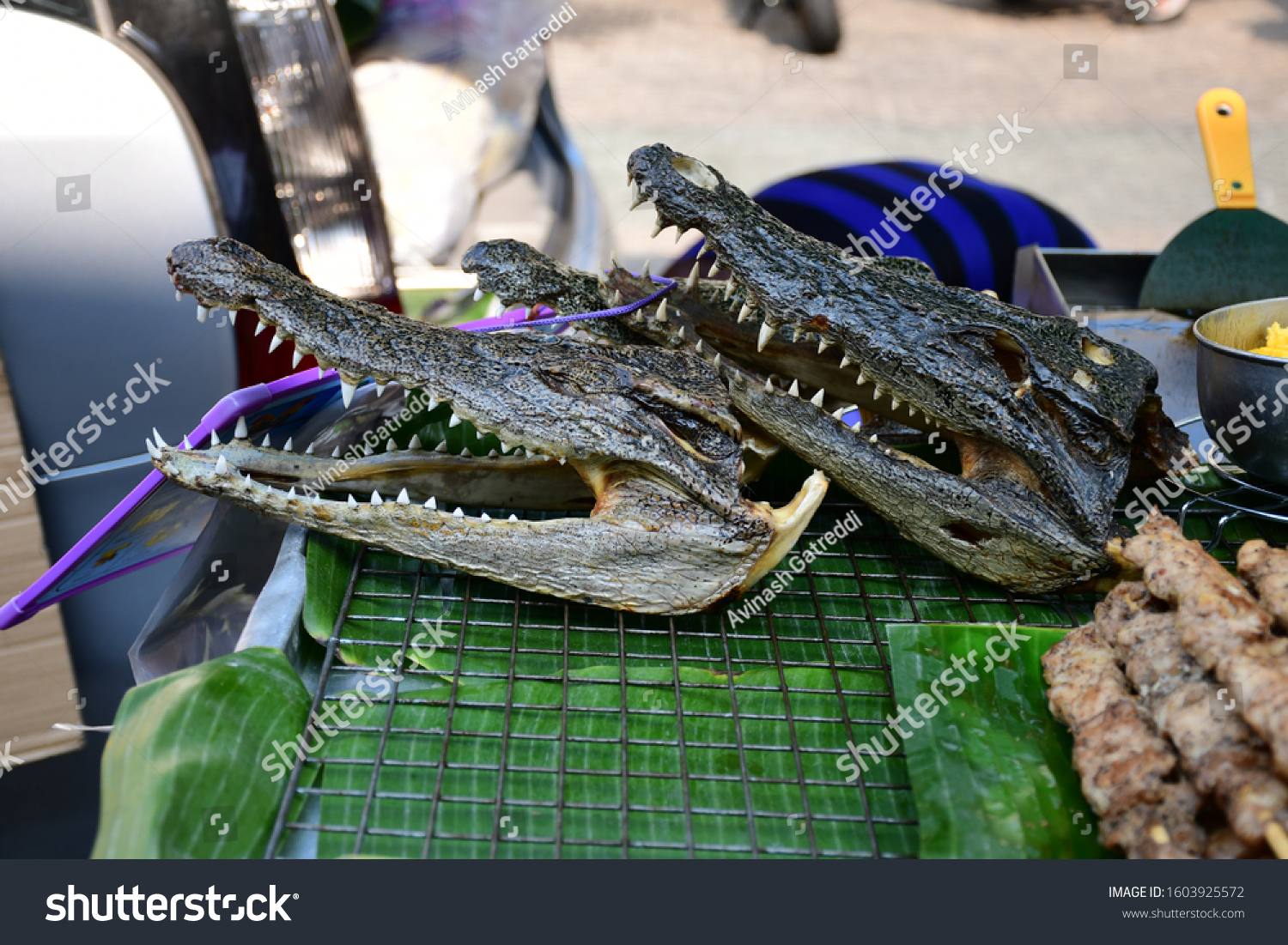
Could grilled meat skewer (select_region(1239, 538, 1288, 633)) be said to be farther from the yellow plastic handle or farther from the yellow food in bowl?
the yellow plastic handle

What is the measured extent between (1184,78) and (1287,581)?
6231mm

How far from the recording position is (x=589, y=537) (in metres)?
1.82

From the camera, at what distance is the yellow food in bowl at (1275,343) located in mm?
2120

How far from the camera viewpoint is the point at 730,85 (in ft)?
19.9

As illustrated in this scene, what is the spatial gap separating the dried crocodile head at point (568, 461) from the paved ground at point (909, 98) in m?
3.96

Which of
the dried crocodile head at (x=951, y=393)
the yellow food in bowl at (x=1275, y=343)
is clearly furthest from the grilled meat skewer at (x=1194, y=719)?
the yellow food in bowl at (x=1275, y=343)

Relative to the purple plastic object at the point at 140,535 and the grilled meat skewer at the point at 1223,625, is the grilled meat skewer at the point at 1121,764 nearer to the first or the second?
the grilled meat skewer at the point at 1223,625

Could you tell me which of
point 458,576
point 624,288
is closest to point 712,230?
point 624,288

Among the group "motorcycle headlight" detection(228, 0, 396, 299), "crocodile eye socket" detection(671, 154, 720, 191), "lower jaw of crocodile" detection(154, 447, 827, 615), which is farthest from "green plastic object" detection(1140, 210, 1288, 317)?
"motorcycle headlight" detection(228, 0, 396, 299)

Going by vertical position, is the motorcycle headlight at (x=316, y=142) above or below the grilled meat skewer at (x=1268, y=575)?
above

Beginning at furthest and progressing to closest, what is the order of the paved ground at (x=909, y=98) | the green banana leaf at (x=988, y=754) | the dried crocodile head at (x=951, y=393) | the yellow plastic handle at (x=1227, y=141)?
the paved ground at (x=909, y=98) < the yellow plastic handle at (x=1227, y=141) < the dried crocodile head at (x=951, y=393) < the green banana leaf at (x=988, y=754)

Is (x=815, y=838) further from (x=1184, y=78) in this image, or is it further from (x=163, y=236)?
(x=1184, y=78)

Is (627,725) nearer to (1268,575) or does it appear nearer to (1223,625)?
(1223,625)

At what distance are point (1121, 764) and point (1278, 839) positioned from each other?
0.25m
